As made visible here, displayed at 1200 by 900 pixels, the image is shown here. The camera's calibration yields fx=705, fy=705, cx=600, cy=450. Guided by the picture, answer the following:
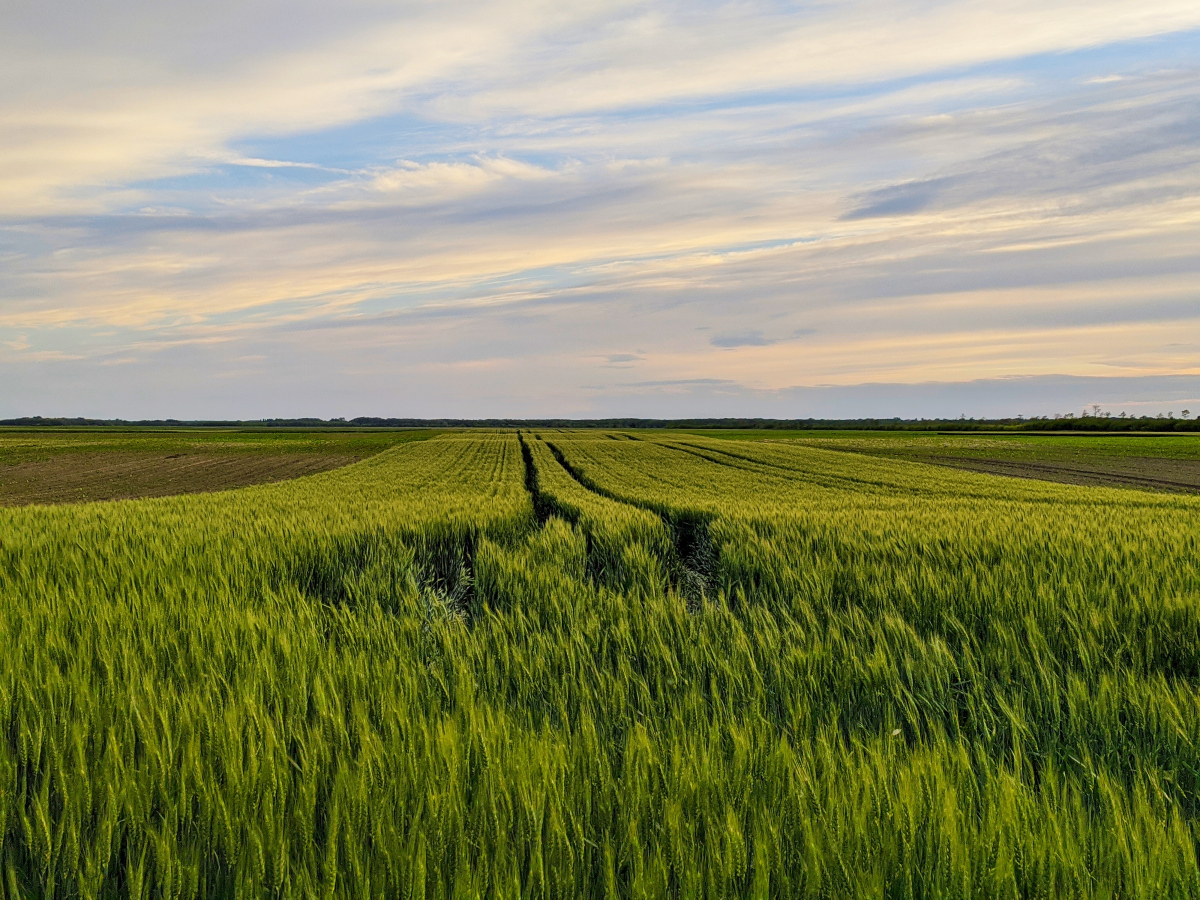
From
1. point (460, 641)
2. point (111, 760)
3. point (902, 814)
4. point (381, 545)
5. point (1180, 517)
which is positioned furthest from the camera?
point (1180, 517)

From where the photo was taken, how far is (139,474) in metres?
41.8

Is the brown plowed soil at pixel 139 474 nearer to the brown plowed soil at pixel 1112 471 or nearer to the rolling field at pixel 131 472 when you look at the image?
the rolling field at pixel 131 472

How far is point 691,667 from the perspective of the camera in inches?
143

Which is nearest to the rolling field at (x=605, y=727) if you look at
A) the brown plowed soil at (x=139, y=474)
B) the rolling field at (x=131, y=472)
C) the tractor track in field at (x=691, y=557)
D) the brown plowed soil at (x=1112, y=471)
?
the tractor track in field at (x=691, y=557)

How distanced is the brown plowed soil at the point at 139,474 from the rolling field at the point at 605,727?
2754 cm

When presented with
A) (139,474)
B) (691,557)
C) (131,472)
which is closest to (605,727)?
(691,557)

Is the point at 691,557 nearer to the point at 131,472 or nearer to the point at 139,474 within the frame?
the point at 139,474

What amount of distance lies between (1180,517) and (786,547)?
7338 mm

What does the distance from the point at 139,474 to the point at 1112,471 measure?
190ft

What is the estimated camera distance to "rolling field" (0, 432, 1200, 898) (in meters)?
1.76

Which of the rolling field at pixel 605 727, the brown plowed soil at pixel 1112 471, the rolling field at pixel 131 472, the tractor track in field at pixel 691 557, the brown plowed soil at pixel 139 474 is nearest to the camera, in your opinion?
the rolling field at pixel 605 727

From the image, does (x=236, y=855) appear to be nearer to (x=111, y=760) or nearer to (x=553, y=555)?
(x=111, y=760)

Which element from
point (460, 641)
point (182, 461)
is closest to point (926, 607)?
point (460, 641)

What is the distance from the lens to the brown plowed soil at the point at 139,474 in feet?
102
